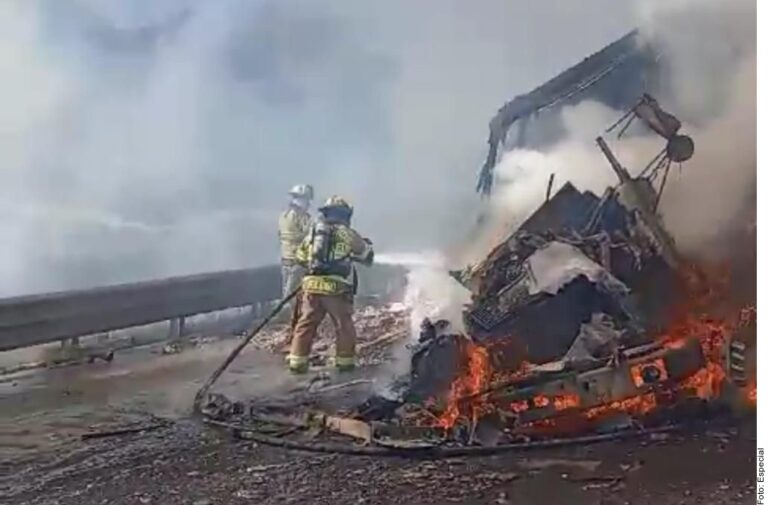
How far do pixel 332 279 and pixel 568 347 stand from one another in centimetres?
52

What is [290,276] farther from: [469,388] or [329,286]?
[469,388]

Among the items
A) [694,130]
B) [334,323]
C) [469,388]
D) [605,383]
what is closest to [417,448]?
[469,388]

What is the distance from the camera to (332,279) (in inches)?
91.9

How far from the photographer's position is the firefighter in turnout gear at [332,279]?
91.7 inches

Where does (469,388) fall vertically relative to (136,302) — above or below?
below

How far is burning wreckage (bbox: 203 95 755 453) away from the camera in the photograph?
2322mm

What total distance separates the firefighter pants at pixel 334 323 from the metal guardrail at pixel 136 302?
55 mm

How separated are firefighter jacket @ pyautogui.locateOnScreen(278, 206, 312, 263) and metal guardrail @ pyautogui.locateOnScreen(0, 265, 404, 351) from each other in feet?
0.13

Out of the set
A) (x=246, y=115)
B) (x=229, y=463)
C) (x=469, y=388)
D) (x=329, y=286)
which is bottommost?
(x=229, y=463)

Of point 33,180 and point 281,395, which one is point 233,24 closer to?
point 33,180

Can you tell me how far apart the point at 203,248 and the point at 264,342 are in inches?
9.2

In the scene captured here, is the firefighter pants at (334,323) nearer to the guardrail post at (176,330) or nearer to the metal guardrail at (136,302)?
the metal guardrail at (136,302)

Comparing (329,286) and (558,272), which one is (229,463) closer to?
(329,286)

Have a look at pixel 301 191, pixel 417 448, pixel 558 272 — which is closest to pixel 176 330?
pixel 301 191
